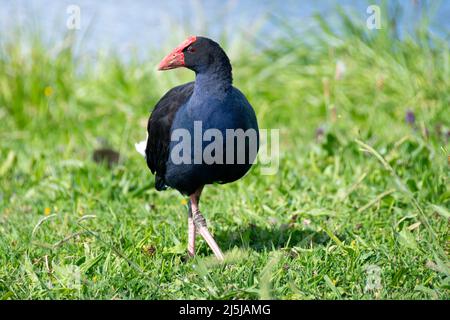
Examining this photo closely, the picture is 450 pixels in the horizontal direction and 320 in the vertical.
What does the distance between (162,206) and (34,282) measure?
1361mm

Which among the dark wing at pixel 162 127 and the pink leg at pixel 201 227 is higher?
the dark wing at pixel 162 127

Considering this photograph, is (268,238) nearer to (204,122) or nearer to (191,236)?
(191,236)

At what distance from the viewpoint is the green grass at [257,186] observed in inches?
124

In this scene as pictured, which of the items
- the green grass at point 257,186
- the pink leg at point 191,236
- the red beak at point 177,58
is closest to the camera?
the green grass at point 257,186

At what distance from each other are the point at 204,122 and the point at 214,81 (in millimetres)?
202

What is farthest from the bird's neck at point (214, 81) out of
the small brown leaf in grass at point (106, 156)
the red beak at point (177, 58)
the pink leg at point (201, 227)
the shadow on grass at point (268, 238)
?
the small brown leaf in grass at point (106, 156)

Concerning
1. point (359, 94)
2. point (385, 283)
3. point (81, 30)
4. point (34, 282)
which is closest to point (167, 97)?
point (34, 282)

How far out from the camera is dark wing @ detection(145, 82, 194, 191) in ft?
11.7

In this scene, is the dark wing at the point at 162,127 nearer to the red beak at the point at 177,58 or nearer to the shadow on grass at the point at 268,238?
the red beak at the point at 177,58

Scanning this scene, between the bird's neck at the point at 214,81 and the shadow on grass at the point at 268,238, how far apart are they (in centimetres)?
77

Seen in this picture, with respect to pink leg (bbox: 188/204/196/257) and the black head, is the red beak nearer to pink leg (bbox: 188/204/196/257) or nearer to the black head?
the black head

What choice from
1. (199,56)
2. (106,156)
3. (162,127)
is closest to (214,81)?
(199,56)

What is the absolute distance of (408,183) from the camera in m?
4.24

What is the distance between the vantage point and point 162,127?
3602 millimetres
